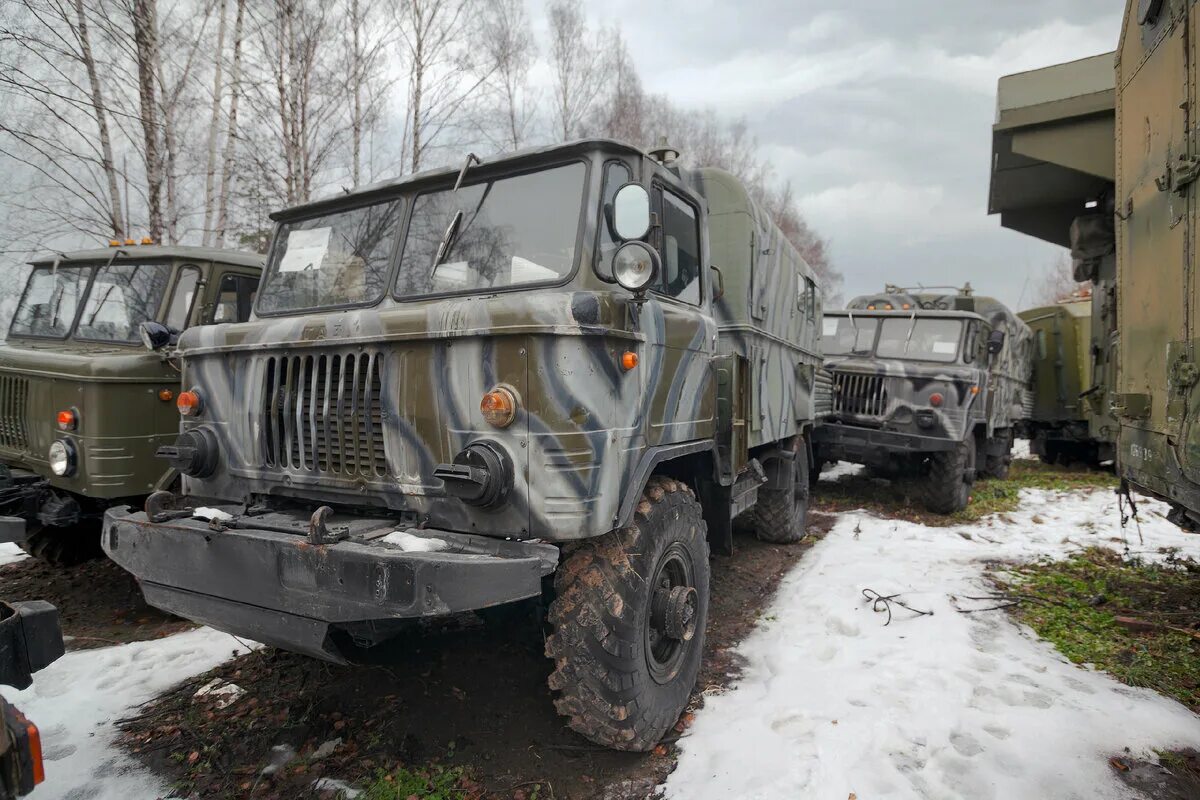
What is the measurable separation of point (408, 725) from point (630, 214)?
99.3 inches

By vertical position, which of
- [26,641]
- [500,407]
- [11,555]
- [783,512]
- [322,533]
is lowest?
[11,555]

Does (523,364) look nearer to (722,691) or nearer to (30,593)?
(722,691)

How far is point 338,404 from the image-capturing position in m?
2.94

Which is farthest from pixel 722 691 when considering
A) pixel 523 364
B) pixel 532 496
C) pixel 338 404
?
pixel 338 404

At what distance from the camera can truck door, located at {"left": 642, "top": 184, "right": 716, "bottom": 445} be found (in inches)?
127

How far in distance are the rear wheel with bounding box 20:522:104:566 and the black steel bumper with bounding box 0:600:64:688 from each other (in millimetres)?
3495

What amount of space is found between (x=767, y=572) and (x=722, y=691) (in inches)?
87.8

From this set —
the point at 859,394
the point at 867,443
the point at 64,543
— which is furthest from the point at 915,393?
the point at 64,543

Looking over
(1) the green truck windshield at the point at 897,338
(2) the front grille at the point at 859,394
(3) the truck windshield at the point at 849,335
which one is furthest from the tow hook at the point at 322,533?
(3) the truck windshield at the point at 849,335

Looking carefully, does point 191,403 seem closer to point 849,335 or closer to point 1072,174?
point 849,335

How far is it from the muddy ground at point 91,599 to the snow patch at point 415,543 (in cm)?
291

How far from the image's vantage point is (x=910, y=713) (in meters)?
3.38

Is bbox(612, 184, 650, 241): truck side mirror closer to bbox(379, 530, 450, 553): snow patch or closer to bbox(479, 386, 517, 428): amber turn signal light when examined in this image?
bbox(479, 386, 517, 428): amber turn signal light

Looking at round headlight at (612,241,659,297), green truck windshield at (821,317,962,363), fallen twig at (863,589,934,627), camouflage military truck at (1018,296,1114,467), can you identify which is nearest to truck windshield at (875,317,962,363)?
green truck windshield at (821,317,962,363)
